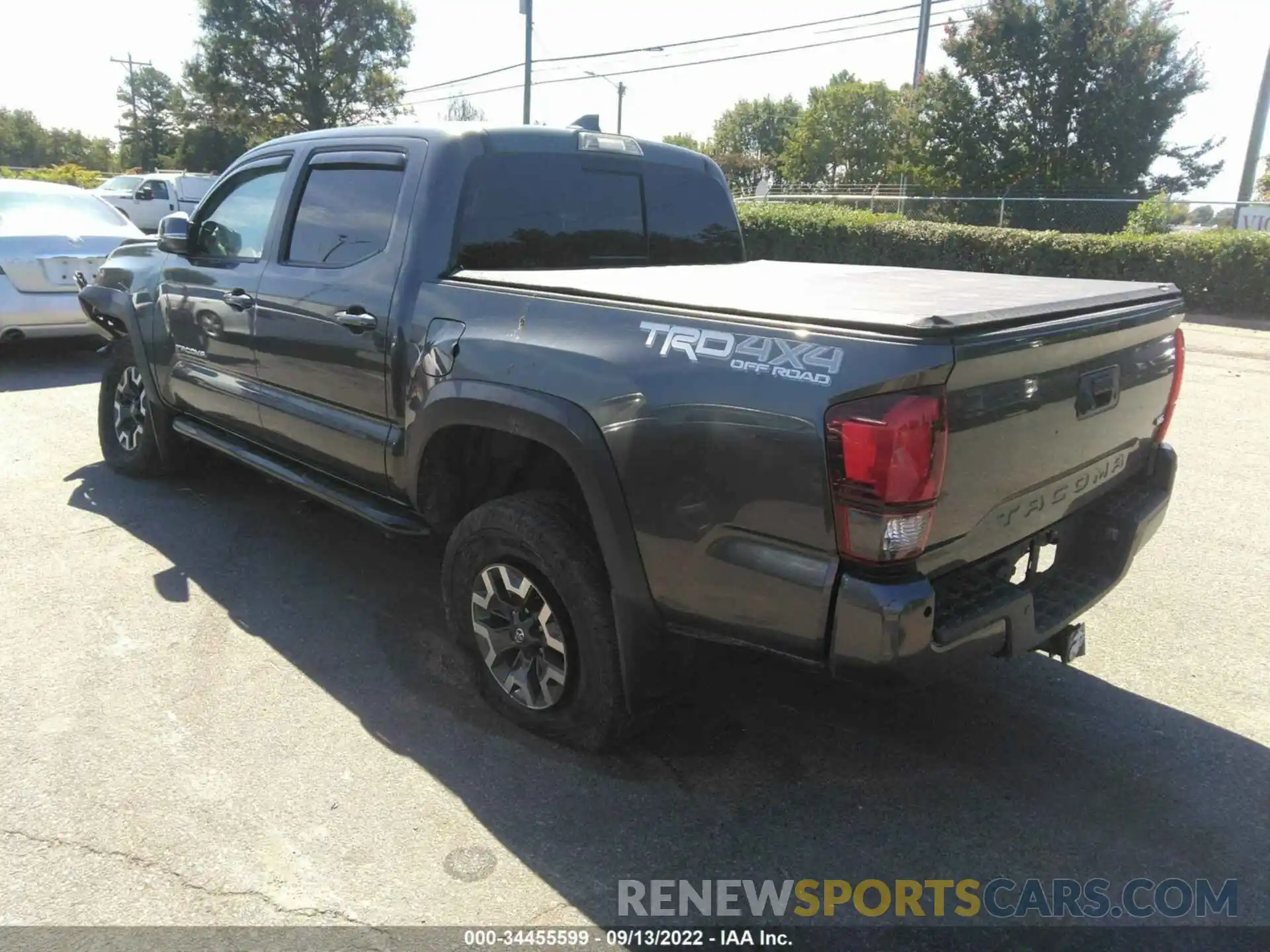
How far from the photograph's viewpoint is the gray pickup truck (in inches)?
89.3

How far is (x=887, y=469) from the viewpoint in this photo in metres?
2.16

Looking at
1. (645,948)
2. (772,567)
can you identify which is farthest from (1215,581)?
(645,948)

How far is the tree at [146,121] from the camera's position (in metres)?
67.1

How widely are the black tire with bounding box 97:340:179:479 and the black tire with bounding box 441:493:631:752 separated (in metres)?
3.10

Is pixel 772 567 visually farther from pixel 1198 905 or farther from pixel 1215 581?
pixel 1215 581

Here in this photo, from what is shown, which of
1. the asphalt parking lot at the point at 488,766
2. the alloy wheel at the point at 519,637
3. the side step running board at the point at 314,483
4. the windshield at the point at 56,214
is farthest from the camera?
the windshield at the point at 56,214

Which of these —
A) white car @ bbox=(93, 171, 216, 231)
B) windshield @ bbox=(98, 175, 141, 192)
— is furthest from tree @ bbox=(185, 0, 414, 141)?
white car @ bbox=(93, 171, 216, 231)

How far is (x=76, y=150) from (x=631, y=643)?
342 ft

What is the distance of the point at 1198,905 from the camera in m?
2.48

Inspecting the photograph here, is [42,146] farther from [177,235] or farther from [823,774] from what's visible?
[823,774]

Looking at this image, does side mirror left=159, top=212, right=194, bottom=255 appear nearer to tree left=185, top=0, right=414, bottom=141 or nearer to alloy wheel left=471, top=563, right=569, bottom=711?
alloy wheel left=471, top=563, right=569, bottom=711

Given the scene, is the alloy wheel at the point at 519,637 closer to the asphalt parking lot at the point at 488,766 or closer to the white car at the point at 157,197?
the asphalt parking lot at the point at 488,766

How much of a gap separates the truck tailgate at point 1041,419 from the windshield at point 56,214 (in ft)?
30.1

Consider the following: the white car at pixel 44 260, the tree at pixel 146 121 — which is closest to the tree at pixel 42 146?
the tree at pixel 146 121
